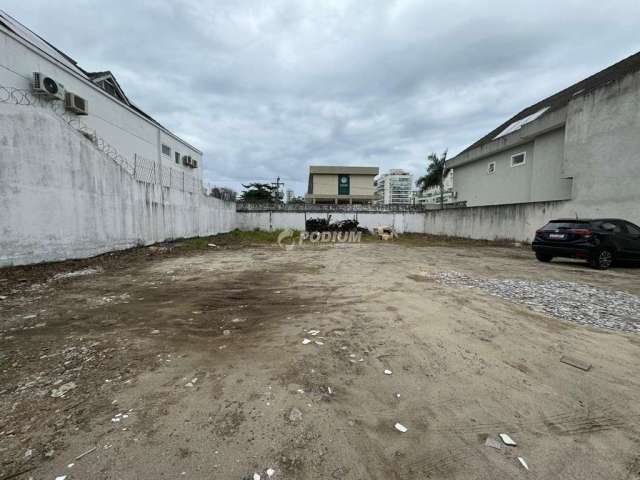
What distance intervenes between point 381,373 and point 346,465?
95 cm

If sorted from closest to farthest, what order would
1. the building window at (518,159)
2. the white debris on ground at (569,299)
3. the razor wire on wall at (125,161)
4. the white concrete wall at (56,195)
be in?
1. the white debris on ground at (569,299)
2. the white concrete wall at (56,195)
3. the razor wire on wall at (125,161)
4. the building window at (518,159)

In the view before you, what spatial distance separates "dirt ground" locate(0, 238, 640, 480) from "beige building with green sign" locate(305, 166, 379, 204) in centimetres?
2968

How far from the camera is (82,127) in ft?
36.4

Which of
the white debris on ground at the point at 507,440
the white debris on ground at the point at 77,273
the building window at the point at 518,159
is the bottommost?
the white debris on ground at the point at 507,440

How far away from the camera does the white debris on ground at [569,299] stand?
3559 mm

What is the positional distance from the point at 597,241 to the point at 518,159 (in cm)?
1112

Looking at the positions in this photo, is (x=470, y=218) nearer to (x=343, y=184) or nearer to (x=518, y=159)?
(x=518, y=159)

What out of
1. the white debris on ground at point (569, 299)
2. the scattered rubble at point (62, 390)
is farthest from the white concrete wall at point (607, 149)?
the scattered rubble at point (62, 390)

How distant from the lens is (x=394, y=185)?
89.3 meters

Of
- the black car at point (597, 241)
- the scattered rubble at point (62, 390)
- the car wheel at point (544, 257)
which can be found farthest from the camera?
the car wheel at point (544, 257)

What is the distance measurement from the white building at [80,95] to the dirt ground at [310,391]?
7.81 meters

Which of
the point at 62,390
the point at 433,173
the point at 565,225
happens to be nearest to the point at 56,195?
the point at 62,390

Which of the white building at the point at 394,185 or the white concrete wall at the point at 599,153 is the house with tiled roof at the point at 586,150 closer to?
the white concrete wall at the point at 599,153

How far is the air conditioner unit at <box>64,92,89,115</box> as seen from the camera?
10.1 meters
